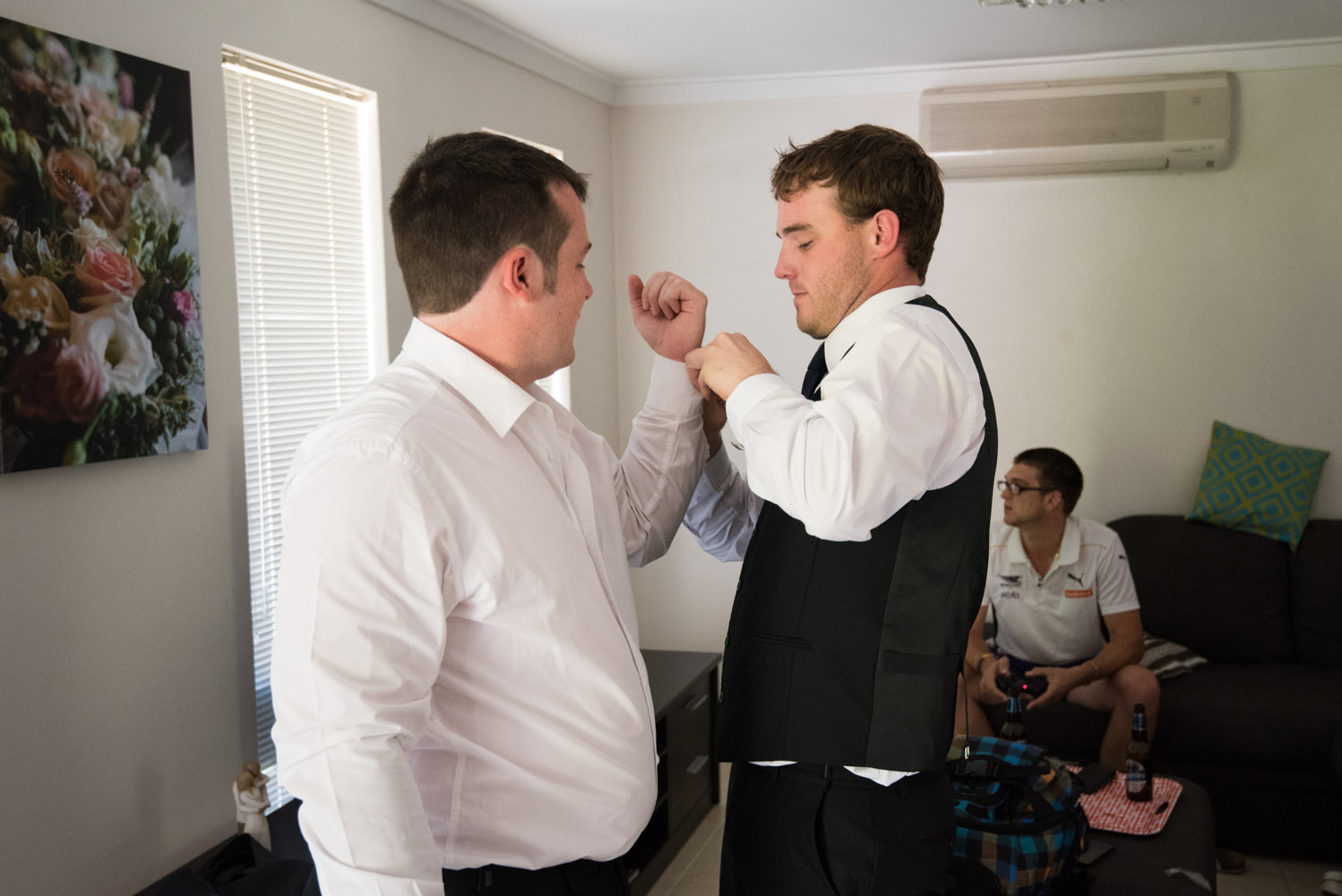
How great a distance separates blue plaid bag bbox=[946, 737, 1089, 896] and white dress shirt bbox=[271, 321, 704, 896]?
124cm

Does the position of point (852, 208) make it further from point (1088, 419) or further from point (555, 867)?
point (1088, 419)

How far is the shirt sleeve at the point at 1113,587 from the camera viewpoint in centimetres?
345

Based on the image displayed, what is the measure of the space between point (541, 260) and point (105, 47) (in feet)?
4.42

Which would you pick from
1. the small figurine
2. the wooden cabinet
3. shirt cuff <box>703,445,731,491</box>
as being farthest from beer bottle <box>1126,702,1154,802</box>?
the small figurine

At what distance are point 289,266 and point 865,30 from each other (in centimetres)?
221

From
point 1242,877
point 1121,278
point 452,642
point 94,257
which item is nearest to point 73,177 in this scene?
point 94,257

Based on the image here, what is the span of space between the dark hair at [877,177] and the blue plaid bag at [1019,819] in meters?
1.28

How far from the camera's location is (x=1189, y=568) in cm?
397

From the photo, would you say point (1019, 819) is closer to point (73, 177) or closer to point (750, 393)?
point (750, 393)

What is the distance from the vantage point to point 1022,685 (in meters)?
3.08

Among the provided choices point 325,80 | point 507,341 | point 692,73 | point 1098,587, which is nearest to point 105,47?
point 325,80

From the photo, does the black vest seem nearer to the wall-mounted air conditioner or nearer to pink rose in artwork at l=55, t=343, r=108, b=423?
pink rose in artwork at l=55, t=343, r=108, b=423

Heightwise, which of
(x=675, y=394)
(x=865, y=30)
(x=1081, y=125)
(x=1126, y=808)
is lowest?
(x=1126, y=808)

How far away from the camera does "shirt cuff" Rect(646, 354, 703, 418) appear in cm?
162
